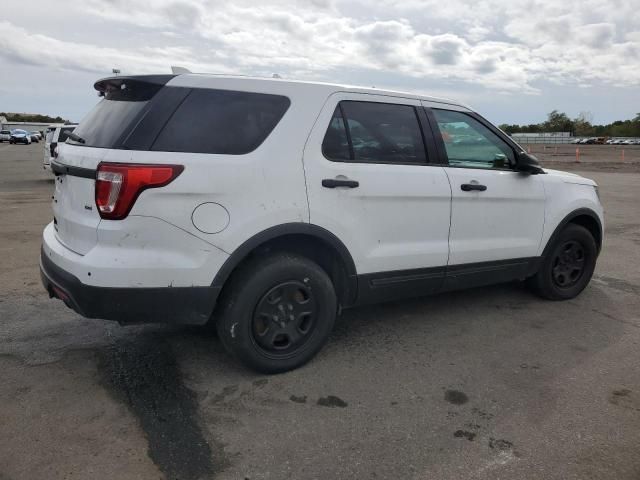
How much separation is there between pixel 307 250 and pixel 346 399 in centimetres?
101

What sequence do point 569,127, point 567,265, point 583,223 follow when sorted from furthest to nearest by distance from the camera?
point 569,127 < point 583,223 < point 567,265

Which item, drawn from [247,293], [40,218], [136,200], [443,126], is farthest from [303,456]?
[40,218]

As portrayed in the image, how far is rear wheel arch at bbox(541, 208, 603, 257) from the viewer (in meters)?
4.78

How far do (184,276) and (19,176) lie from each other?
1773 centimetres

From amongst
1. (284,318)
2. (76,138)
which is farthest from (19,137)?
(284,318)

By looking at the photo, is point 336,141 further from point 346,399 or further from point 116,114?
point 346,399

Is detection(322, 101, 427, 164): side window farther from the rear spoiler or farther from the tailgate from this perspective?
the tailgate

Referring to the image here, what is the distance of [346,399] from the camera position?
3133 mm

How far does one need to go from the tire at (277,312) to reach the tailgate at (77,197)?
0.86 meters

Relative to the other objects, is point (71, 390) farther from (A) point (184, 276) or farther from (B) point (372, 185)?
(B) point (372, 185)

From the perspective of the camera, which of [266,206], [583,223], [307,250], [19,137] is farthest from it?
[19,137]

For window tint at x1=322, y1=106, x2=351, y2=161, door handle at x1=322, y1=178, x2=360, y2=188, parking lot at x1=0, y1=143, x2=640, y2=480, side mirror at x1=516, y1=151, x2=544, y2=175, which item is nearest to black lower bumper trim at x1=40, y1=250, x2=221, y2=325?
parking lot at x1=0, y1=143, x2=640, y2=480

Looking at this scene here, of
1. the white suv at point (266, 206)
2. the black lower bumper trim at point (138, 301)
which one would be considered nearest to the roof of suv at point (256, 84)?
the white suv at point (266, 206)

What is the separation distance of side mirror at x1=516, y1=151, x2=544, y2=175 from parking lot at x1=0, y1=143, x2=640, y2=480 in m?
1.26
